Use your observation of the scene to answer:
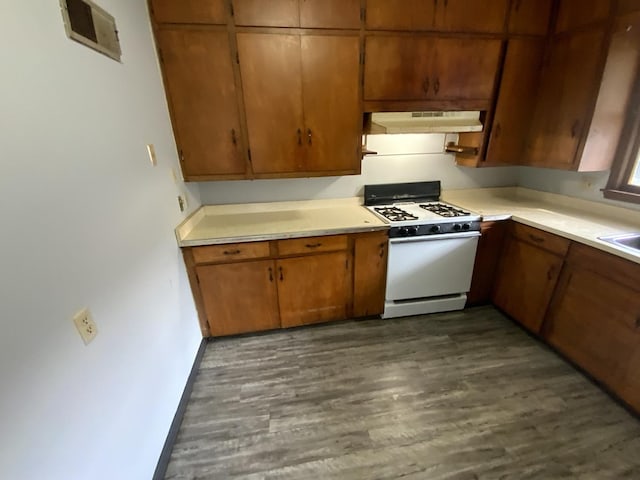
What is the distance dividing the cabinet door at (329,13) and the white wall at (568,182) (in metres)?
2.18

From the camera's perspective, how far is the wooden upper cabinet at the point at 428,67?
6.77 ft

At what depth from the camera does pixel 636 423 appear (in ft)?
5.40

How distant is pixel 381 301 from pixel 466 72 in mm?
1954

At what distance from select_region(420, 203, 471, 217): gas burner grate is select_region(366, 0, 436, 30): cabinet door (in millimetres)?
1377

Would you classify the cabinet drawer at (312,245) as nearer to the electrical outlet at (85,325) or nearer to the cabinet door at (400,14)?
the electrical outlet at (85,325)

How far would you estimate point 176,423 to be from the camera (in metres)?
1.67

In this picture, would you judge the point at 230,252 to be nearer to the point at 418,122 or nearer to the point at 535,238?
the point at 418,122

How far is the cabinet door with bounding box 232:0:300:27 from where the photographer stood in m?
1.83

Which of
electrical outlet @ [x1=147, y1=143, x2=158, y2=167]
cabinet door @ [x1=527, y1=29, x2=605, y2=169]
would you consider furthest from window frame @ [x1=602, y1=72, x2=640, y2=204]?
electrical outlet @ [x1=147, y1=143, x2=158, y2=167]

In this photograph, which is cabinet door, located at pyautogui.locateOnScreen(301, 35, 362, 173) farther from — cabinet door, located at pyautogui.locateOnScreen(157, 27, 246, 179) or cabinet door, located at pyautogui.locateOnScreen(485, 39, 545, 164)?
cabinet door, located at pyautogui.locateOnScreen(485, 39, 545, 164)

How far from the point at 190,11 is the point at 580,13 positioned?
8.69 feet

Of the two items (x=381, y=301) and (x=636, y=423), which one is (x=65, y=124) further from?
(x=636, y=423)

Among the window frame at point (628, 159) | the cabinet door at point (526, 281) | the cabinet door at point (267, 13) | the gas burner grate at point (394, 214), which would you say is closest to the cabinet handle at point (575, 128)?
the window frame at point (628, 159)

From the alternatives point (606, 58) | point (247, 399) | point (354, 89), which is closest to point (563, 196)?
point (606, 58)
